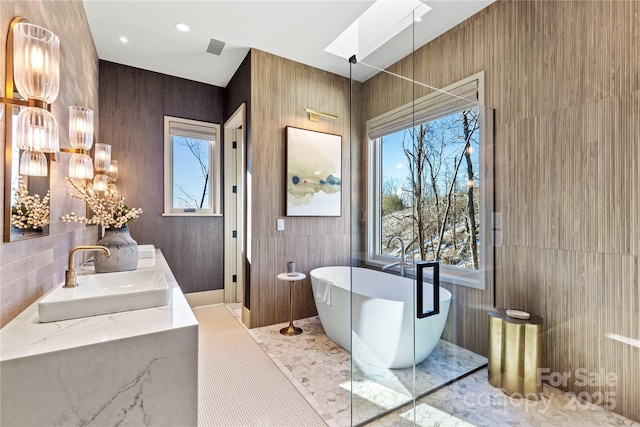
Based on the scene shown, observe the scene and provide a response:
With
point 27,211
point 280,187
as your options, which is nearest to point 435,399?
point 280,187

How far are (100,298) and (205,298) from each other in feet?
9.66

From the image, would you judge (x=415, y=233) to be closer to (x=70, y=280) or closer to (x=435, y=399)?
(x=435, y=399)

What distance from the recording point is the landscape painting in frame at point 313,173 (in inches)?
130

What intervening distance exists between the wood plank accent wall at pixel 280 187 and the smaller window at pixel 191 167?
1064 mm

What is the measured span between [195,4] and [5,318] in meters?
2.47

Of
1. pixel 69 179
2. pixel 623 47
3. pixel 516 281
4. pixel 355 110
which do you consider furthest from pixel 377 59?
pixel 69 179

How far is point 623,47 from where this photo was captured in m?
1.77

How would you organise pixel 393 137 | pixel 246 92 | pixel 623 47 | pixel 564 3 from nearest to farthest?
pixel 623 47, pixel 564 3, pixel 393 137, pixel 246 92

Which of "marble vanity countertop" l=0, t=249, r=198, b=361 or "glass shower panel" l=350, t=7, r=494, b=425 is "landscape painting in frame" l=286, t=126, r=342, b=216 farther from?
"marble vanity countertop" l=0, t=249, r=198, b=361

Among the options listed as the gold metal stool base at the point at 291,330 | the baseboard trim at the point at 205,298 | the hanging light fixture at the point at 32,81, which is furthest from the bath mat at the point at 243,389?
the hanging light fixture at the point at 32,81

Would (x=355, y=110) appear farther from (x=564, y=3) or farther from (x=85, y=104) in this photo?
(x=85, y=104)

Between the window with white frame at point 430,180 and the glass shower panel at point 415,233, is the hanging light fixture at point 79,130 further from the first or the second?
the window with white frame at point 430,180

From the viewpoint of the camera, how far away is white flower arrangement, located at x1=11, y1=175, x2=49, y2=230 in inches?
46.6

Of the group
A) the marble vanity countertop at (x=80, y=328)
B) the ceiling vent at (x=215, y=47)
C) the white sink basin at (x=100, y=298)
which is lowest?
the marble vanity countertop at (x=80, y=328)
